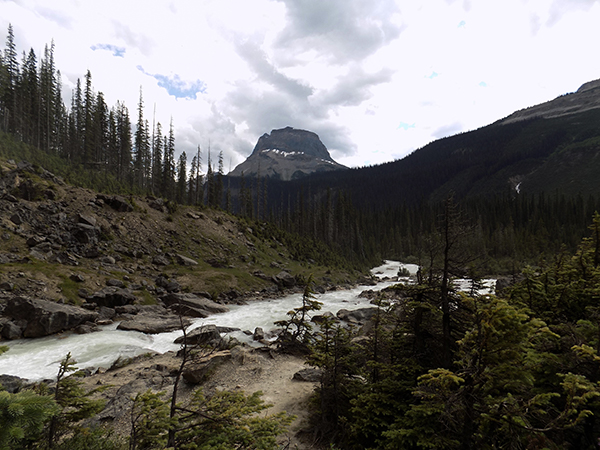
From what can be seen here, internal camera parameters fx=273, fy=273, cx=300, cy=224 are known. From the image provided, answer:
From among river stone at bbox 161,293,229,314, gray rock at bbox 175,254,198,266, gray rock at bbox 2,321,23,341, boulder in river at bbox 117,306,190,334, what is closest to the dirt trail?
boulder in river at bbox 117,306,190,334

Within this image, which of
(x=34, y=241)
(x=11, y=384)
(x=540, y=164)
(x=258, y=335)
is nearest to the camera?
(x=11, y=384)

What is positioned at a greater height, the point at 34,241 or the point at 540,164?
the point at 540,164

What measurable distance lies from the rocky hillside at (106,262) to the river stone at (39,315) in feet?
0.16

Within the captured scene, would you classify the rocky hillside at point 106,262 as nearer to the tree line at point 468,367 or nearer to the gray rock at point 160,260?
the gray rock at point 160,260

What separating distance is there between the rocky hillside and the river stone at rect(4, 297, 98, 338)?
5cm

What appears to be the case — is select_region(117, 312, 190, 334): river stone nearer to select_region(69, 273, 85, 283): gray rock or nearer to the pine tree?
select_region(69, 273, 85, 283): gray rock

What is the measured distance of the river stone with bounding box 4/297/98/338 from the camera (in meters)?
15.1

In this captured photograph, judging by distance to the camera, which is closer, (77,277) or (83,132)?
(77,277)

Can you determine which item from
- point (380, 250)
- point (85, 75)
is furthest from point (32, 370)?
point (380, 250)

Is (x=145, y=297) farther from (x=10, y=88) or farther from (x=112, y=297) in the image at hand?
(x=10, y=88)

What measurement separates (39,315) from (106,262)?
10.0 meters

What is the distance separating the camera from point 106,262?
973 inches

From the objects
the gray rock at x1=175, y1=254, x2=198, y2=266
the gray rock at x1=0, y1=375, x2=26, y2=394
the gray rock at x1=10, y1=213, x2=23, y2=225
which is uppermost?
the gray rock at x1=10, y1=213, x2=23, y2=225

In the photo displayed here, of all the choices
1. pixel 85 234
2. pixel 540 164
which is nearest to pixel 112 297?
pixel 85 234
